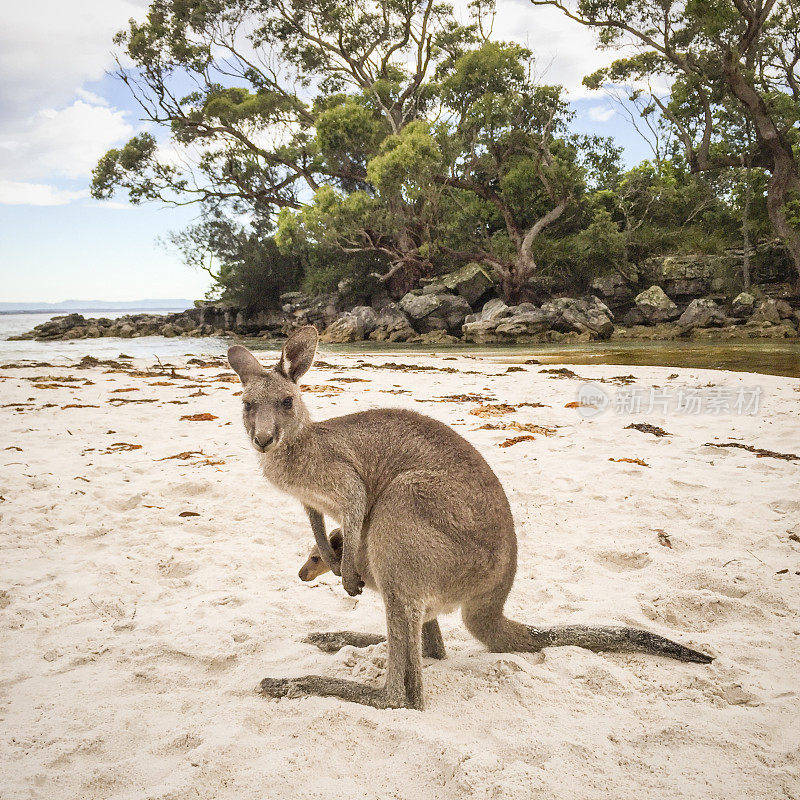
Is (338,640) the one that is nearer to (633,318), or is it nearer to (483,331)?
(483,331)

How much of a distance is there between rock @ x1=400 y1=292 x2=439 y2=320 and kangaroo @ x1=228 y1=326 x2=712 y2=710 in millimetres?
23355

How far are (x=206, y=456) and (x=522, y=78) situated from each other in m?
24.1

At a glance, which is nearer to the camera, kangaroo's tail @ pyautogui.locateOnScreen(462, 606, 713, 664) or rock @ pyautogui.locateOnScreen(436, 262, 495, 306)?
kangaroo's tail @ pyautogui.locateOnScreen(462, 606, 713, 664)

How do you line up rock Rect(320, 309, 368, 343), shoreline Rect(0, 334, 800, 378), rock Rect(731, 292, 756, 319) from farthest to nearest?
rock Rect(320, 309, 368, 343) → rock Rect(731, 292, 756, 319) → shoreline Rect(0, 334, 800, 378)

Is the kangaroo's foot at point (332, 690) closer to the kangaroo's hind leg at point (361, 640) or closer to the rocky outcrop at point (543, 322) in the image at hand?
the kangaroo's hind leg at point (361, 640)

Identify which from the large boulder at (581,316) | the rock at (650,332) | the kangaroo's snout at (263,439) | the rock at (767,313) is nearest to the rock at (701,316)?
the rock at (650,332)

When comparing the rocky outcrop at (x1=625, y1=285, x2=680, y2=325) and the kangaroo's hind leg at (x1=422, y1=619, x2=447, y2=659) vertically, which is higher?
the rocky outcrop at (x1=625, y1=285, x2=680, y2=325)

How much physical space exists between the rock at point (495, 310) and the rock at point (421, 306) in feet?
7.28

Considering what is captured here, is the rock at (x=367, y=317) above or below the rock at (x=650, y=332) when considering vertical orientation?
above

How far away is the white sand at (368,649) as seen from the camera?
179cm

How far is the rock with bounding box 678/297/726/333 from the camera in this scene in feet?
70.5

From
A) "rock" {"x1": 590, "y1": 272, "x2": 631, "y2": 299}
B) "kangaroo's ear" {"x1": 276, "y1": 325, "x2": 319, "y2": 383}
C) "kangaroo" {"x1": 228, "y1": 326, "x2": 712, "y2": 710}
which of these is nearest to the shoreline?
"rock" {"x1": 590, "y1": 272, "x2": 631, "y2": 299}

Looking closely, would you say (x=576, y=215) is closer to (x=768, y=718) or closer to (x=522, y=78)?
(x=522, y=78)

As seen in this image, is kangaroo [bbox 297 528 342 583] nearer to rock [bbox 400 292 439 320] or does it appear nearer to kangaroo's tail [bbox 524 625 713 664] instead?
kangaroo's tail [bbox 524 625 713 664]
